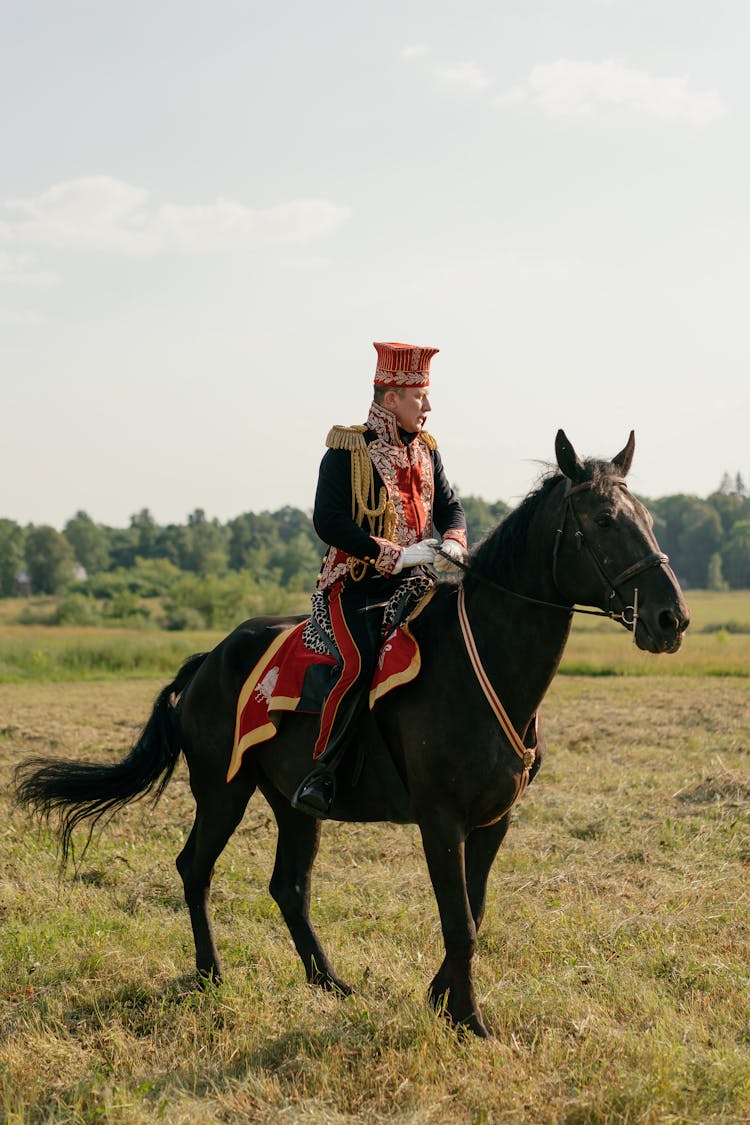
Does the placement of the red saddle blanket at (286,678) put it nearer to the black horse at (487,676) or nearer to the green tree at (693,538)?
the black horse at (487,676)

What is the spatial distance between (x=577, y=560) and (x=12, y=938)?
12.9ft

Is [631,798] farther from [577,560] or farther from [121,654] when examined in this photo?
[121,654]

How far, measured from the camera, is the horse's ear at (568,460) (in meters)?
4.43

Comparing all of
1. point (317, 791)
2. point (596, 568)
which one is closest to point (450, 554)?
point (596, 568)

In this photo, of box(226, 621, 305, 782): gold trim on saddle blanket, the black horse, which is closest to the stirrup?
the black horse

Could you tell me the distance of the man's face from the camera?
5.14m

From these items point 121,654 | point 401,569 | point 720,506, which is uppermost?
point 720,506

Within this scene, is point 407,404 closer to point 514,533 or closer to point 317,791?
point 514,533

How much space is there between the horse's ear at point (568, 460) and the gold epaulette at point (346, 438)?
41.9 inches

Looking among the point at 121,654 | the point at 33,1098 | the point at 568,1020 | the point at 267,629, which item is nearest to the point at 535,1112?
the point at 568,1020

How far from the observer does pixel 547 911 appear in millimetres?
6293

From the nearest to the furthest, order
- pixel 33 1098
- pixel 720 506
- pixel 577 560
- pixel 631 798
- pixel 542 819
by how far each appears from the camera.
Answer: pixel 33 1098 → pixel 577 560 → pixel 542 819 → pixel 631 798 → pixel 720 506

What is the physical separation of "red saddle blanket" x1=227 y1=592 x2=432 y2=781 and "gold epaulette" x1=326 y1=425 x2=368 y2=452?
835mm

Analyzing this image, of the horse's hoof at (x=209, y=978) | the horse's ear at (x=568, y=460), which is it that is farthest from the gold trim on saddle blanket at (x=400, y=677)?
the horse's hoof at (x=209, y=978)
